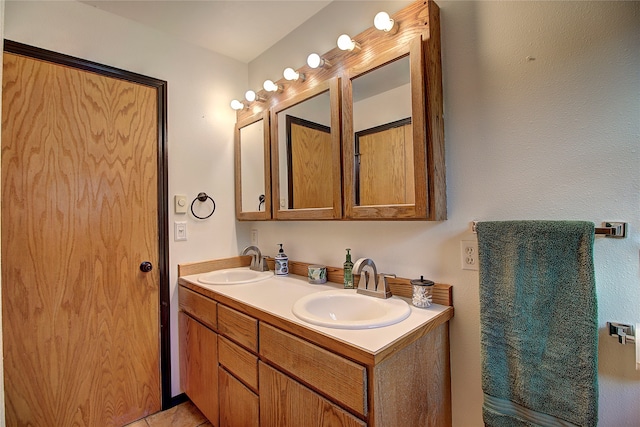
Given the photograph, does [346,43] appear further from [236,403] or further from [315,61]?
[236,403]

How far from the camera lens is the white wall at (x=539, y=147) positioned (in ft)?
2.90

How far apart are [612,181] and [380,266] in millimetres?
→ 893

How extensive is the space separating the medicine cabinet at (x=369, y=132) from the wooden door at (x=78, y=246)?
2.74 ft

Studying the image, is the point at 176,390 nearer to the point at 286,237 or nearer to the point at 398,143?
the point at 286,237

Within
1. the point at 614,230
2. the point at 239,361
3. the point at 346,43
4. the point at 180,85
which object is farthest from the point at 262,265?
the point at 614,230

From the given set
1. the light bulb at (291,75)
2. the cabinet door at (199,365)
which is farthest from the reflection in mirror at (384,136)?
the cabinet door at (199,365)

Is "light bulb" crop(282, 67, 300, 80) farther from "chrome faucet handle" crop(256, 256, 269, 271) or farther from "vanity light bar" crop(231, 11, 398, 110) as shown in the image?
"chrome faucet handle" crop(256, 256, 269, 271)

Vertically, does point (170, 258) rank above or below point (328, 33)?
below

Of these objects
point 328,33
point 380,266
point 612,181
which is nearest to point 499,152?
point 612,181

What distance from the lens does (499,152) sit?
1.10 metres

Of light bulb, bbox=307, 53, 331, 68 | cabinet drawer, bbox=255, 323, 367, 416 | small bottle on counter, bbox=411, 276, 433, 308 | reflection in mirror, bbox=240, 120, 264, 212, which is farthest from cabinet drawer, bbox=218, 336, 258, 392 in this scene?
light bulb, bbox=307, 53, 331, 68

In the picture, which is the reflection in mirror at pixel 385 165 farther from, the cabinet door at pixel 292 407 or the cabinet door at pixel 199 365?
the cabinet door at pixel 199 365

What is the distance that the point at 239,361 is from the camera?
4.43ft

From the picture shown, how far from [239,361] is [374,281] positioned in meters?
0.72
